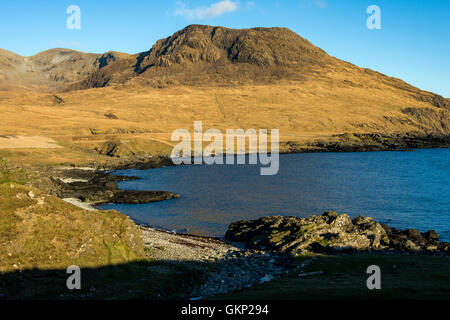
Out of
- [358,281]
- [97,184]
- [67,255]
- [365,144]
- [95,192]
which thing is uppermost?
[365,144]

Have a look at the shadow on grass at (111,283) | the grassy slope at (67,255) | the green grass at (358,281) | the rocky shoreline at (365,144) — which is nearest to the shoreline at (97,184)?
the shadow on grass at (111,283)

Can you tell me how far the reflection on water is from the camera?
53.5 m

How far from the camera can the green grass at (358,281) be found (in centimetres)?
1803

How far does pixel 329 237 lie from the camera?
35.2 m

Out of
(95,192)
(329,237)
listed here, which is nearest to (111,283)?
(329,237)

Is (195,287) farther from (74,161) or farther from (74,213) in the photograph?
(74,161)

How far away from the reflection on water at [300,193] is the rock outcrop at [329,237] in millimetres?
6167

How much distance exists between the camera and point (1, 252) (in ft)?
63.6

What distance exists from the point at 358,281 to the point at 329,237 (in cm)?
1383

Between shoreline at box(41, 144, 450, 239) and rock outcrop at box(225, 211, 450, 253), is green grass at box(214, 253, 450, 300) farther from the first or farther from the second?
shoreline at box(41, 144, 450, 239)

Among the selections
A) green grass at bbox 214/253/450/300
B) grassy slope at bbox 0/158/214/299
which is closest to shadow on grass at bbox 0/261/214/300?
grassy slope at bbox 0/158/214/299

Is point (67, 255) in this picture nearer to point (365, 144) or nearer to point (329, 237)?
point (329, 237)
